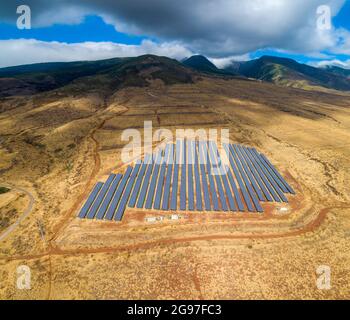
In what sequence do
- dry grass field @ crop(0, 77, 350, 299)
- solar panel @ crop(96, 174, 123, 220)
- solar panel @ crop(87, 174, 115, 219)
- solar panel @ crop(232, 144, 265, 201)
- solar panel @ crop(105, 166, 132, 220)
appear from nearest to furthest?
dry grass field @ crop(0, 77, 350, 299) < solar panel @ crop(105, 166, 132, 220) < solar panel @ crop(96, 174, 123, 220) < solar panel @ crop(87, 174, 115, 219) < solar panel @ crop(232, 144, 265, 201)

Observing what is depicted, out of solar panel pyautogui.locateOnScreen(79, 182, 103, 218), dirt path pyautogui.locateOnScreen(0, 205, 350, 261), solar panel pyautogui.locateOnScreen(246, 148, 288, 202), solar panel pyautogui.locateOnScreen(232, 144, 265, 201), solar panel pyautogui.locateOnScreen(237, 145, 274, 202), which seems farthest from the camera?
solar panel pyautogui.locateOnScreen(237, 145, 274, 202)

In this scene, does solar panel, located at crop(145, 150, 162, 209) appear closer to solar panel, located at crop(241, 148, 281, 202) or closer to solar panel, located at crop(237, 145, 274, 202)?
solar panel, located at crop(237, 145, 274, 202)

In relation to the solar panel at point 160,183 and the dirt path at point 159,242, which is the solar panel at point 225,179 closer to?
Result: the dirt path at point 159,242

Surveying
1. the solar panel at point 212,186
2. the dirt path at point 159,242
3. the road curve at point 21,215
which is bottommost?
the dirt path at point 159,242

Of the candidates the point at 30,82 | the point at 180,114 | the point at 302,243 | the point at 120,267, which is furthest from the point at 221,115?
the point at 30,82

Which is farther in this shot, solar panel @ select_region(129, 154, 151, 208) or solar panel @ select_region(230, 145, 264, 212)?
solar panel @ select_region(129, 154, 151, 208)

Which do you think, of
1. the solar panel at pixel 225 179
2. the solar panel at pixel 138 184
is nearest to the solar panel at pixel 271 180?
the solar panel at pixel 225 179

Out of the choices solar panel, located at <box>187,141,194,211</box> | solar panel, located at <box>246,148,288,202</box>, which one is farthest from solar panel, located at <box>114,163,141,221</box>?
solar panel, located at <box>246,148,288,202</box>

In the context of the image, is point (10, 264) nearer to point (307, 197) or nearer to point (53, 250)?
point (53, 250)
